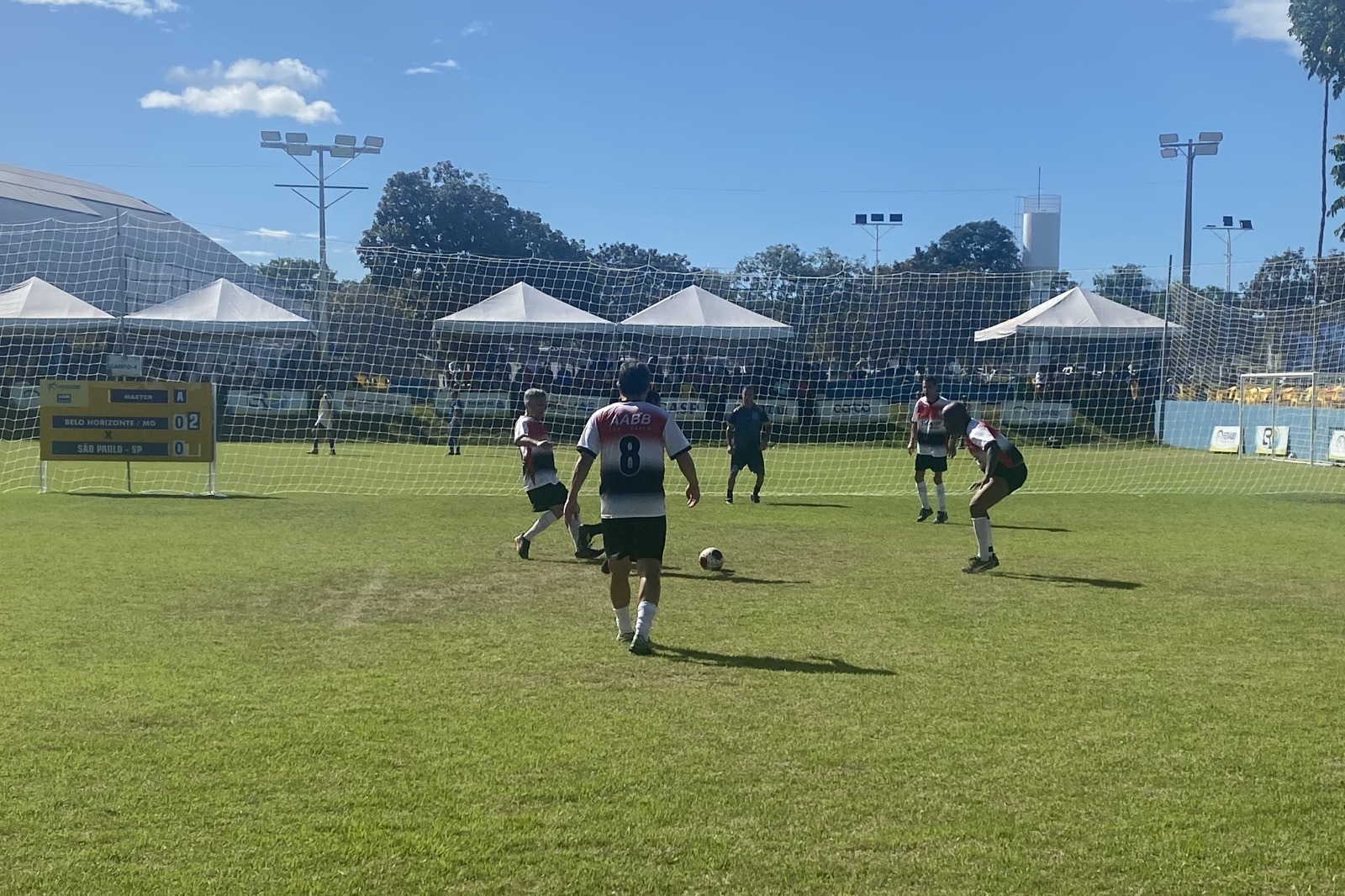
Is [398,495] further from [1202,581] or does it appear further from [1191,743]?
[1191,743]

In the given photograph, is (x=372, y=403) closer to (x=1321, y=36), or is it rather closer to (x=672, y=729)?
(x=672, y=729)

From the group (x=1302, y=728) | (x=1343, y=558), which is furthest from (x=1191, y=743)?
(x=1343, y=558)

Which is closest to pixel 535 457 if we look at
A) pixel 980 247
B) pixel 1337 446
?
pixel 1337 446

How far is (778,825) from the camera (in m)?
4.81

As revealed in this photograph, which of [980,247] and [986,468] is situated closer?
[986,468]

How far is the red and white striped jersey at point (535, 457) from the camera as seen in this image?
12547 mm

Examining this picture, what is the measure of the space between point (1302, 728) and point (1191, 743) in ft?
2.41

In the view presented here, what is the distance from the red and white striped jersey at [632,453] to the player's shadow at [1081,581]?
4688mm

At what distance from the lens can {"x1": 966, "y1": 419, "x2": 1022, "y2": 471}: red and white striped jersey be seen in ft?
38.3

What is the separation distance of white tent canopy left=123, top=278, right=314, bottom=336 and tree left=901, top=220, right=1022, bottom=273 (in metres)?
61.3

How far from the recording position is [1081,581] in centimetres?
1119

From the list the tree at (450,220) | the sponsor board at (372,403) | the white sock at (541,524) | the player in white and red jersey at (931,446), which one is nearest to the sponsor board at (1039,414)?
the sponsor board at (372,403)

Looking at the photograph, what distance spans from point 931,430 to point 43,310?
26.3 m

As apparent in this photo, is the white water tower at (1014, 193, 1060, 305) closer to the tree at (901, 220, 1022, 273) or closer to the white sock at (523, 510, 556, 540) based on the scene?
the tree at (901, 220, 1022, 273)
